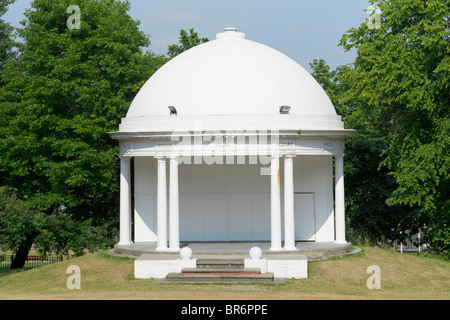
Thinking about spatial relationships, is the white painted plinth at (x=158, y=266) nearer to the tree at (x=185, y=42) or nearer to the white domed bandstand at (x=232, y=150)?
the white domed bandstand at (x=232, y=150)

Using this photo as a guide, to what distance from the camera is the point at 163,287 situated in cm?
2541

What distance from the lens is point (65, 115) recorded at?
39.7 metres

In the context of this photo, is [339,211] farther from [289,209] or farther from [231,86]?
[231,86]

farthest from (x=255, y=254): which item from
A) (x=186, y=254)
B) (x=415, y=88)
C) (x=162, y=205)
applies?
(x=415, y=88)

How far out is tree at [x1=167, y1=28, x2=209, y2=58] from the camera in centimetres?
4850

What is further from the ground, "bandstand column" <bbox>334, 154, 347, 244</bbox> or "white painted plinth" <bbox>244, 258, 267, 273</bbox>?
"bandstand column" <bbox>334, 154, 347, 244</bbox>

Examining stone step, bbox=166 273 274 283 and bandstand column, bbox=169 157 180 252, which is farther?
bandstand column, bbox=169 157 180 252

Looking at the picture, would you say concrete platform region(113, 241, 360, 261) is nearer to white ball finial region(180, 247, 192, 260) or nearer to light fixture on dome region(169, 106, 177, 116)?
white ball finial region(180, 247, 192, 260)

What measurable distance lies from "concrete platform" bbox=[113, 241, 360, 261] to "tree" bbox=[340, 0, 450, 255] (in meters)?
4.65

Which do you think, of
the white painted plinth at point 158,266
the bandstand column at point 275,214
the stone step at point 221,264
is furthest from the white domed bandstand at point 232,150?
the stone step at point 221,264

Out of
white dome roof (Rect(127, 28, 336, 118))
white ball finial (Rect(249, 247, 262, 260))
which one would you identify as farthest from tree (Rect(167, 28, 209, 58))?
white ball finial (Rect(249, 247, 262, 260))

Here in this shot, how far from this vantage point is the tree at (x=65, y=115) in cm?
3812

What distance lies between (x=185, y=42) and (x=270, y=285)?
26406mm

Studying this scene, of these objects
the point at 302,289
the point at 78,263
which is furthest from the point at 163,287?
the point at 78,263
